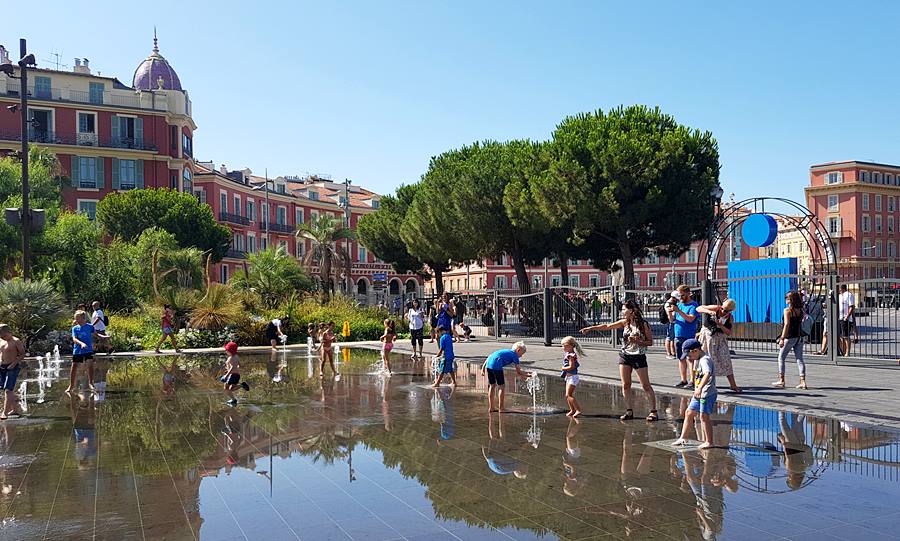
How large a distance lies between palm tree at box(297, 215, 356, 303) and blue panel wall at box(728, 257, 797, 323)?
22.2 metres

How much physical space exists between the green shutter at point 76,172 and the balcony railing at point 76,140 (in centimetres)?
108

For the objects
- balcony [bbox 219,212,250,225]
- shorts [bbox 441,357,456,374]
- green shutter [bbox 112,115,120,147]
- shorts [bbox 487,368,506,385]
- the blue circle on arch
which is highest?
green shutter [bbox 112,115,120,147]

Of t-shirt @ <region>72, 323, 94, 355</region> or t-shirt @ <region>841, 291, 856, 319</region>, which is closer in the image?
t-shirt @ <region>72, 323, 94, 355</region>

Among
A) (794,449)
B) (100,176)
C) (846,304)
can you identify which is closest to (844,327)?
(846,304)

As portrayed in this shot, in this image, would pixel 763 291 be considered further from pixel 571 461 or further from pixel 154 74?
pixel 154 74

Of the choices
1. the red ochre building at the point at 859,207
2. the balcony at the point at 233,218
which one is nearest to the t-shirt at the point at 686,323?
the balcony at the point at 233,218

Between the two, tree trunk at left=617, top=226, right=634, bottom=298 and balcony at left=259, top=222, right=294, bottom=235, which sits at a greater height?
balcony at left=259, top=222, right=294, bottom=235

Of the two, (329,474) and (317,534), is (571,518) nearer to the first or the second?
(317,534)

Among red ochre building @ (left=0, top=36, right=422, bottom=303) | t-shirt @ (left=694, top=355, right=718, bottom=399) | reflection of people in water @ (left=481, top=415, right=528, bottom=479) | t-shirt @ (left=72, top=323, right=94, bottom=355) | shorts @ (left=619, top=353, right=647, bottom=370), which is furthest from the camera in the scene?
red ochre building @ (left=0, top=36, right=422, bottom=303)

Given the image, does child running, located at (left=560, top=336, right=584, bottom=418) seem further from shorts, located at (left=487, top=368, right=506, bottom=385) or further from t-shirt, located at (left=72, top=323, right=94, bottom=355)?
t-shirt, located at (left=72, top=323, right=94, bottom=355)

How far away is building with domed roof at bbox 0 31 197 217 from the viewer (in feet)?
159

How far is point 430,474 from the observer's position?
24.3 feet

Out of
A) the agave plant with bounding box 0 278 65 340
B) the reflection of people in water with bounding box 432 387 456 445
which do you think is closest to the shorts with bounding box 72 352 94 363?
the reflection of people in water with bounding box 432 387 456 445

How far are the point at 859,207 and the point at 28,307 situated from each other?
3345 inches
